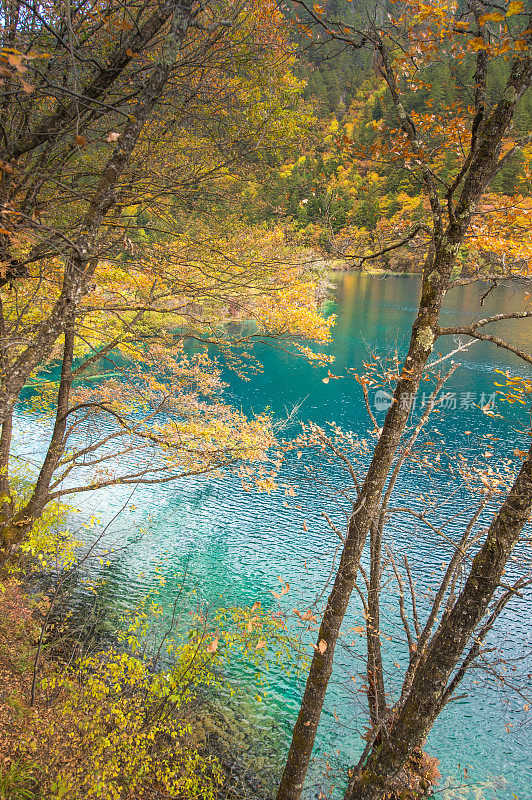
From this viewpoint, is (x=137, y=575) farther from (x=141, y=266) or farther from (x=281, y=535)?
(x=141, y=266)

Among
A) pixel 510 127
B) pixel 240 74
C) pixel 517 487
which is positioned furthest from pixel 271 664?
pixel 240 74

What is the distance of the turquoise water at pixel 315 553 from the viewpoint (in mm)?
8531

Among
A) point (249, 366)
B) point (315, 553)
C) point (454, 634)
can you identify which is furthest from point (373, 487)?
point (315, 553)

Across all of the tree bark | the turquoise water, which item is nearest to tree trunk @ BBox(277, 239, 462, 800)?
the tree bark

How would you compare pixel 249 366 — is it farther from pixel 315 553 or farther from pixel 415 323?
pixel 315 553

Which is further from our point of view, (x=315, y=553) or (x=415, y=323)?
(x=315, y=553)

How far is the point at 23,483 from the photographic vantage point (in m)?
12.1

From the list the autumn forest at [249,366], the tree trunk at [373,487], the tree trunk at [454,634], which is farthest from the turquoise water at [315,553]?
the tree trunk at [454,634]

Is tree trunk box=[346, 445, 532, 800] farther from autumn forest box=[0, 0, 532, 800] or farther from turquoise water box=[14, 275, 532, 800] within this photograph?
turquoise water box=[14, 275, 532, 800]

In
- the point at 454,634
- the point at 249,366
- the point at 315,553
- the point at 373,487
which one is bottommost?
the point at 315,553

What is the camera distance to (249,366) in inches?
373

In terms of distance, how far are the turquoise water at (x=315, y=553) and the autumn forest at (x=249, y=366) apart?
82mm

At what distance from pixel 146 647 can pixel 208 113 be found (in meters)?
10.4

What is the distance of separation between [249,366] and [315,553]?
6.69m
